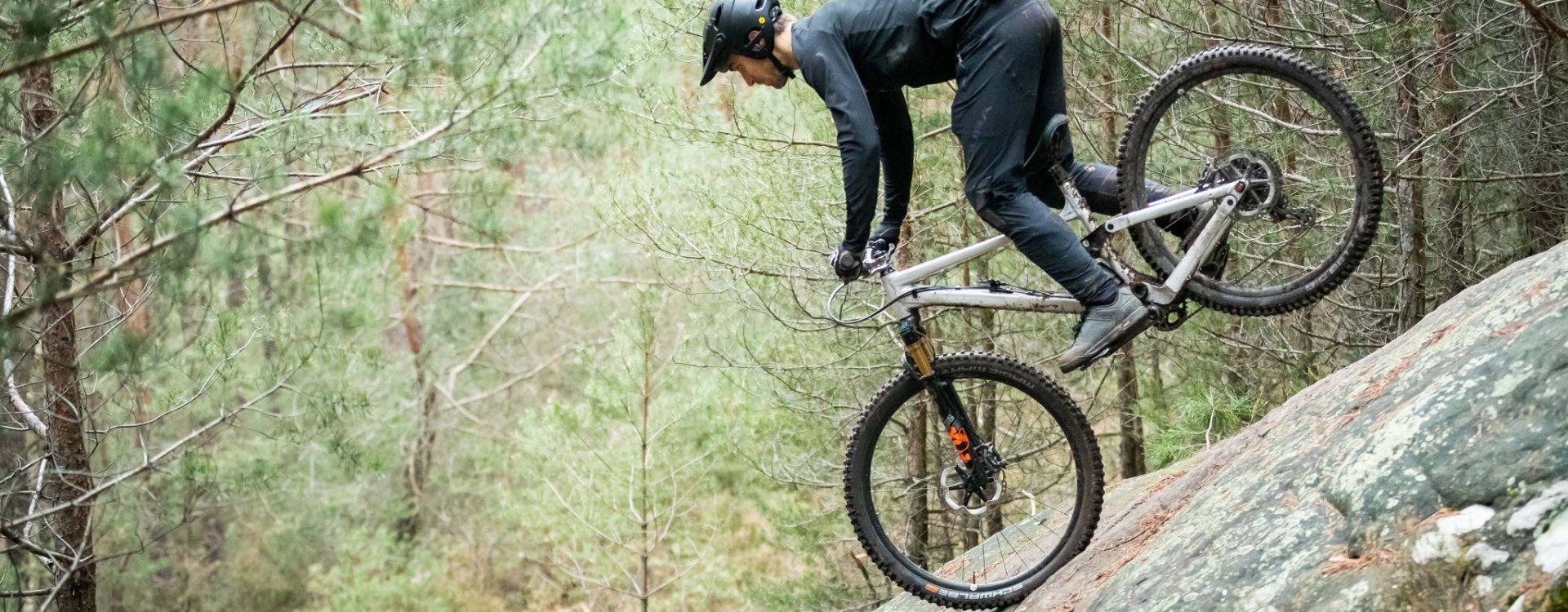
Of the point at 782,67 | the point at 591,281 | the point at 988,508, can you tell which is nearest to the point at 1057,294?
the point at 988,508

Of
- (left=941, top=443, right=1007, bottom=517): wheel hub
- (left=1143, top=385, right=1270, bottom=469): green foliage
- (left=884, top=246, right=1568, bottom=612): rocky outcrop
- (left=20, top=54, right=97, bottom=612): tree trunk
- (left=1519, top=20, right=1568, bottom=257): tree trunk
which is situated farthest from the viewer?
(left=1143, top=385, right=1270, bottom=469): green foliage

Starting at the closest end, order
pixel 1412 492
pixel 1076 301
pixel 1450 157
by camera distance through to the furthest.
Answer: pixel 1412 492, pixel 1076 301, pixel 1450 157

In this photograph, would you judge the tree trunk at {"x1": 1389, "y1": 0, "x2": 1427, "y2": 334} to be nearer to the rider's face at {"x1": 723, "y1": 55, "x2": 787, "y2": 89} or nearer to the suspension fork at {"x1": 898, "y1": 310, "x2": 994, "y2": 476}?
the suspension fork at {"x1": 898, "y1": 310, "x2": 994, "y2": 476}

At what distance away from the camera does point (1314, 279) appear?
11.1 ft

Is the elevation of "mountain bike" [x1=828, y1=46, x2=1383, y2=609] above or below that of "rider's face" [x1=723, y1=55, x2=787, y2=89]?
below

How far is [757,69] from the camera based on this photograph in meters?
3.68

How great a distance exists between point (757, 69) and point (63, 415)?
12.9ft

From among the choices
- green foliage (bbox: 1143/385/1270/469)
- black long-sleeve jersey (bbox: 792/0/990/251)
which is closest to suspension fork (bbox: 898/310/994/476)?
black long-sleeve jersey (bbox: 792/0/990/251)

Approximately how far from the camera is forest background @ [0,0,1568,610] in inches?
185

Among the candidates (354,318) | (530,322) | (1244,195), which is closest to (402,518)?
(530,322)

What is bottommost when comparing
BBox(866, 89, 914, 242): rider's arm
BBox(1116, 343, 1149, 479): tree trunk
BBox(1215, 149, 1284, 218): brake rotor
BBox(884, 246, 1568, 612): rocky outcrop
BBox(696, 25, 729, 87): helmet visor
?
BBox(1116, 343, 1149, 479): tree trunk

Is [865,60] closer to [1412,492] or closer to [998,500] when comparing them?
[998,500]

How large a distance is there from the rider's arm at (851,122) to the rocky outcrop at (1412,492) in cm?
131

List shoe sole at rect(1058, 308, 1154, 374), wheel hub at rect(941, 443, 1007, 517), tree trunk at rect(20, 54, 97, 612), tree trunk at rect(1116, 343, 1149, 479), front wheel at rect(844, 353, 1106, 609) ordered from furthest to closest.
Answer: tree trunk at rect(1116, 343, 1149, 479)
tree trunk at rect(20, 54, 97, 612)
wheel hub at rect(941, 443, 1007, 517)
front wheel at rect(844, 353, 1106, 609)
shoe sole at rect(1058, 308, 1154, 374)
